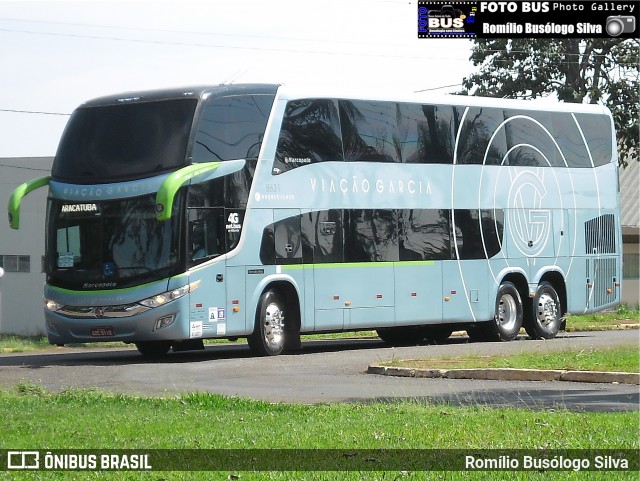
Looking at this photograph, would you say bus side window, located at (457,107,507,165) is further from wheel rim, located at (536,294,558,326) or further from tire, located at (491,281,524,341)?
wheel rim, located at (536,294,558,326)

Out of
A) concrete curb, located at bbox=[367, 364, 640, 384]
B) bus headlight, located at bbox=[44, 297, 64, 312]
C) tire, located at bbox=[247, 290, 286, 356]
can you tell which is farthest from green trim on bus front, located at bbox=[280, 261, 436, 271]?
concrete curb, located at bbox=[367, 364, 640, 384]

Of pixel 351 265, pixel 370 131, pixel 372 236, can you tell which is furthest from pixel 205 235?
pixel 370 131

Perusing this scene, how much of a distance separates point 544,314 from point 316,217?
7027mm

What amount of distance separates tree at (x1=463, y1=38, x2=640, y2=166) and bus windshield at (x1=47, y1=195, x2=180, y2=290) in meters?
28.1

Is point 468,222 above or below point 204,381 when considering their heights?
above

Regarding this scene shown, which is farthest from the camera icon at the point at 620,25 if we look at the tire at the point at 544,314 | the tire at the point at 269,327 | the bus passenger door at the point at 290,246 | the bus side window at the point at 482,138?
the tire at the point at 544,314

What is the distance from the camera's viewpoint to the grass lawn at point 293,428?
8742mm

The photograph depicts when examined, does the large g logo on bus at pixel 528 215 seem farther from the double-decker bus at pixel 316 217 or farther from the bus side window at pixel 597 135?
the bus side window at pixel 597 135

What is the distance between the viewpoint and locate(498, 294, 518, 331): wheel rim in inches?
1077

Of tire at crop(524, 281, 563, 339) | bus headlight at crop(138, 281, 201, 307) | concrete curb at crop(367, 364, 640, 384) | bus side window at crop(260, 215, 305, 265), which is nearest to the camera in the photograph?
concrete curb at crop(367, 364, 640, 384)

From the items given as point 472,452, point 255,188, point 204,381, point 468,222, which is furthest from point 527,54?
point 472,452

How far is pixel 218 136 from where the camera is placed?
21688 mm

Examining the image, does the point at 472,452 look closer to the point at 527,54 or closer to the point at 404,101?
the point at 404,101

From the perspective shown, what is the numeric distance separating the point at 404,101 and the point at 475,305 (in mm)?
4439
